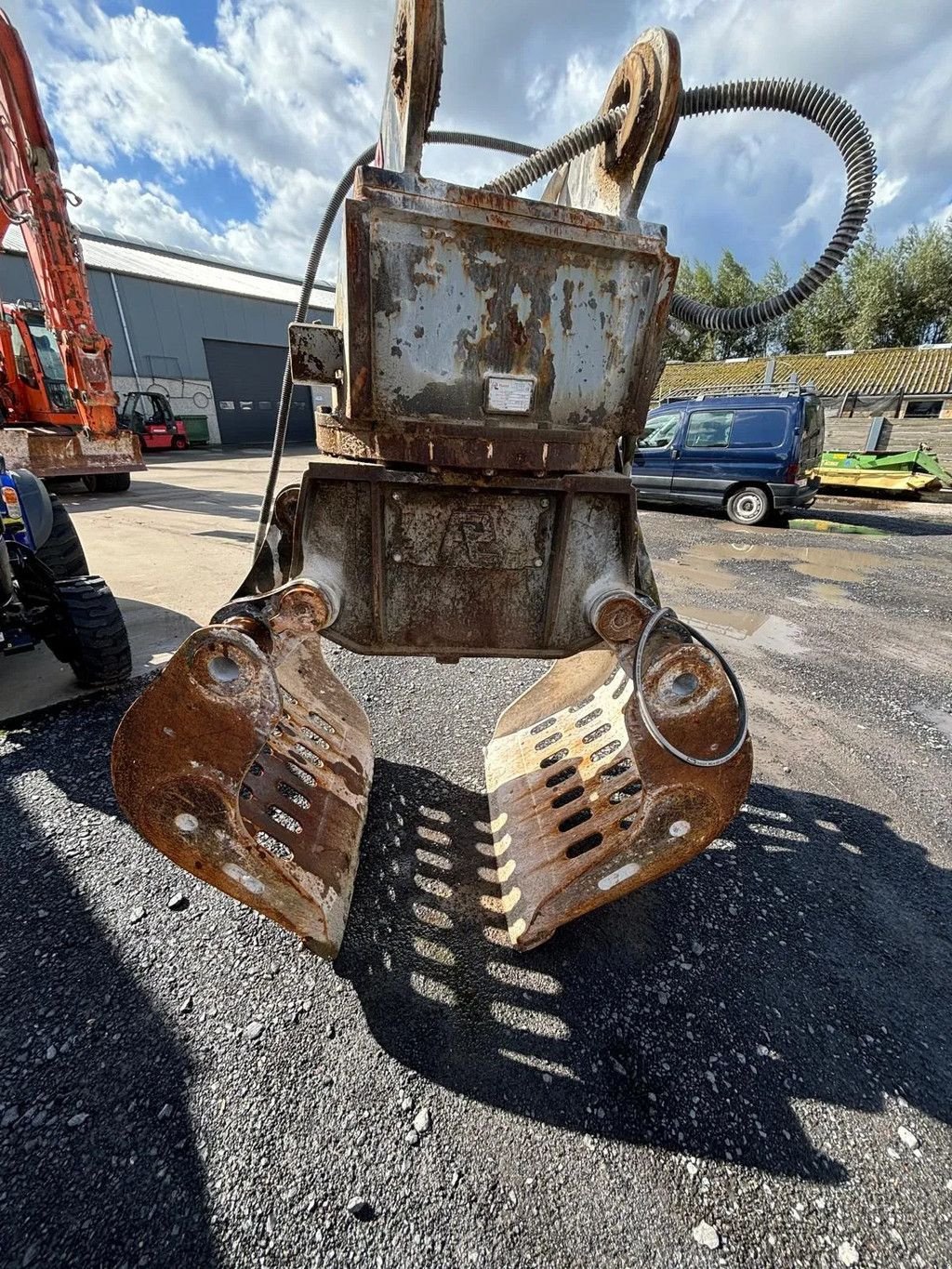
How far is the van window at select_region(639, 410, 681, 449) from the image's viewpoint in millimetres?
10672

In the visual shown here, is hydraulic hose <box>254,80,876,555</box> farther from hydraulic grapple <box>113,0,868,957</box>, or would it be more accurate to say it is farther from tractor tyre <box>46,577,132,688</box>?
tractor tyre <box>46,577,132,688</box>

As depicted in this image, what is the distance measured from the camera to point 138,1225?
1.30m

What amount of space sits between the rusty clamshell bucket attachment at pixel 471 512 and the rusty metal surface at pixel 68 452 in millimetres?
9925

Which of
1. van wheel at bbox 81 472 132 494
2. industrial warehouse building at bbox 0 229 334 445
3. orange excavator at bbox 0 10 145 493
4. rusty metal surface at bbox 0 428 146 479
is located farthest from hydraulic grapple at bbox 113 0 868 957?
industrial warehouse building at bbox 0 229 334 445

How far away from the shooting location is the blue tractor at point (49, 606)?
3.32 metres

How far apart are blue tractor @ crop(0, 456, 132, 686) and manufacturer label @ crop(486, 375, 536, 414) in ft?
9.74

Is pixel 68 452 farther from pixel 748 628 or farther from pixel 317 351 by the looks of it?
pixel 748 628

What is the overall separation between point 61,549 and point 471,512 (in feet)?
12.3

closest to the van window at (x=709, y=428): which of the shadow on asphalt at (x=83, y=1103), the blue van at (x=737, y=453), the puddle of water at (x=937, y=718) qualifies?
the blue van at (x=737, y=453)

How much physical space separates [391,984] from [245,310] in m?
28.8

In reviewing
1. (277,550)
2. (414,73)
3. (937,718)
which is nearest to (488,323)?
(414,73)

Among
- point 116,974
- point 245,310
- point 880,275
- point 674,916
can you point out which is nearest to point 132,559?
point 116,974

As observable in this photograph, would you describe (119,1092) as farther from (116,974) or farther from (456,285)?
(456,285)

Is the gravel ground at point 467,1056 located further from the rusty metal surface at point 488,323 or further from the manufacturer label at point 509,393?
the manufacturer label at point 509,393
